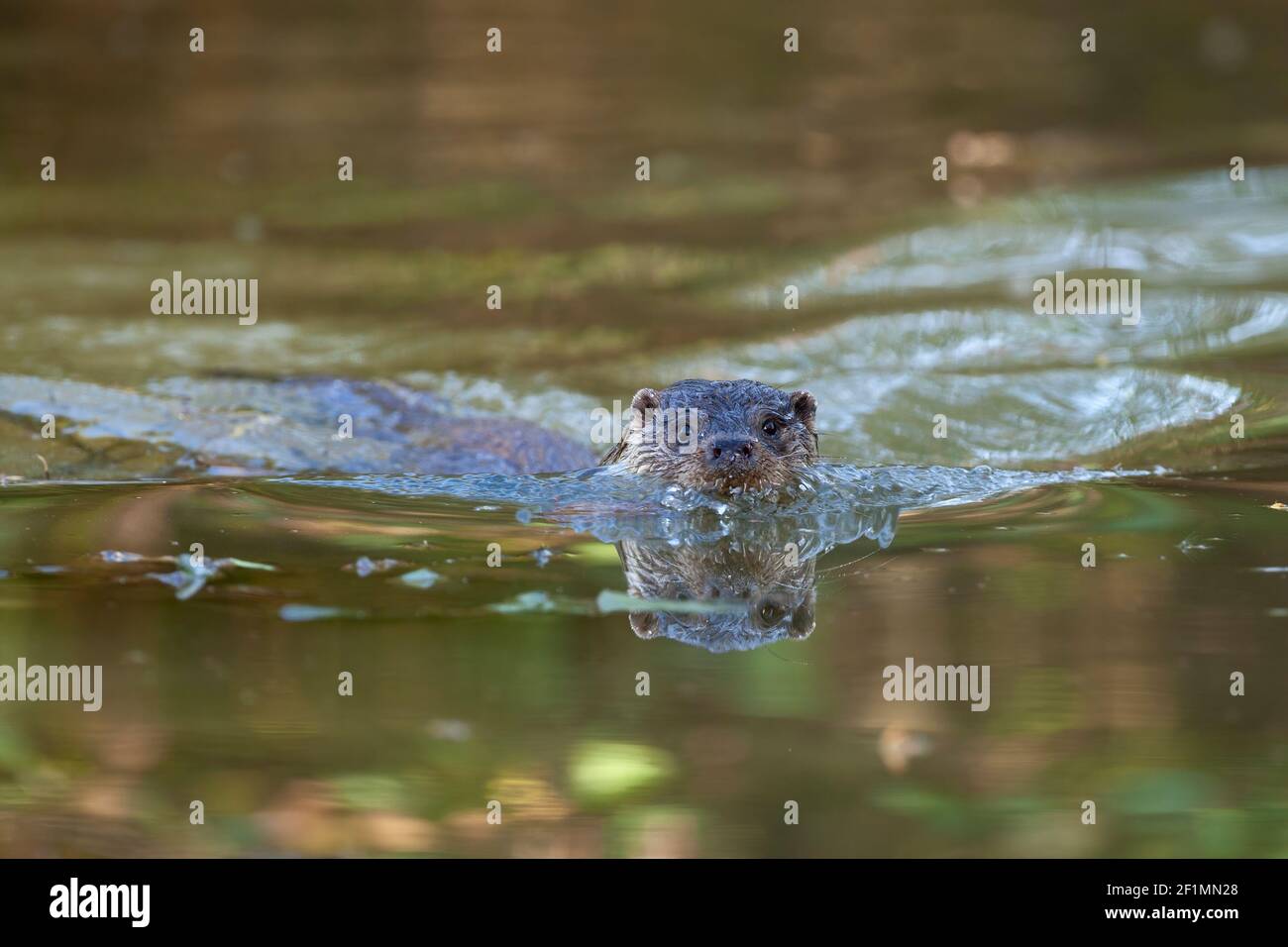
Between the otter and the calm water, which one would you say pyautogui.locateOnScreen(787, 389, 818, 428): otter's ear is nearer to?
the otter

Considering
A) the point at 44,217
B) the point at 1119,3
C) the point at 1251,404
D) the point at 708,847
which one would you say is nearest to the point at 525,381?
the point at 1251,404

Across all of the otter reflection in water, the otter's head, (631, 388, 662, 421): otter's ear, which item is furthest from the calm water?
(631, 388, 662, 421): otter's ear

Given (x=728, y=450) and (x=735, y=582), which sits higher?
(x=728, y=450)

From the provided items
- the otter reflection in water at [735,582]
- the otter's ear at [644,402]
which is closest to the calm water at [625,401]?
the otter reflection in water at [735,582]

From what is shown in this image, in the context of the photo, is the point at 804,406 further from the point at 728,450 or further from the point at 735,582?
the point at 735,582

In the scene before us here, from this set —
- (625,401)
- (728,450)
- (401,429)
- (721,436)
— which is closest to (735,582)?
(728,450)

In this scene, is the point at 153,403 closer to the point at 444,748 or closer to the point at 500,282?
the point at 500,282
